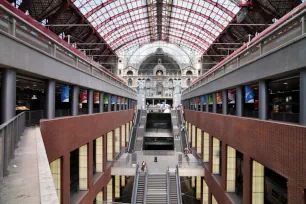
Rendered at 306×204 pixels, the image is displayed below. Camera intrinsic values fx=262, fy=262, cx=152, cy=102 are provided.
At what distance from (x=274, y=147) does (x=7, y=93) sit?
384 inches

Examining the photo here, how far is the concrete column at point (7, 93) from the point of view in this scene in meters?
9.16

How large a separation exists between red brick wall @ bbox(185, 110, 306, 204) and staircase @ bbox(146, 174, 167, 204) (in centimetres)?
701

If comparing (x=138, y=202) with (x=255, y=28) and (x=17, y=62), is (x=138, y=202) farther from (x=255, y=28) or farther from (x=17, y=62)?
(x=255, y=28)

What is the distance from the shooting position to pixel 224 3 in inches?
1766

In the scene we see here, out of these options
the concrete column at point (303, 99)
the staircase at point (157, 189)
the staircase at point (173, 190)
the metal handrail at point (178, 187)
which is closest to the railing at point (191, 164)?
the metal handrail at point (178, 187)

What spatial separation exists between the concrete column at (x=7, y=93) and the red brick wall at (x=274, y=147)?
955 cm

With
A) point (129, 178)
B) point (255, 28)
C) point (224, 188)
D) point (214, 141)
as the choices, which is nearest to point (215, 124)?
point (214, 141)

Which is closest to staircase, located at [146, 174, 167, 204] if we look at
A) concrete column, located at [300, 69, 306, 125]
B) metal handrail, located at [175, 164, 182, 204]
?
metal handrail, located at [175, 164, 182, 204]

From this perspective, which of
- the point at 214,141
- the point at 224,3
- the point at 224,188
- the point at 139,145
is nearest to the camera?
the point at 224,188

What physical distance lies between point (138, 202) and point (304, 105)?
16.5m

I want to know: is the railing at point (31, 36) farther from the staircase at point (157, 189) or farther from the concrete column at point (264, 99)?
the staircase at point (157, 189)

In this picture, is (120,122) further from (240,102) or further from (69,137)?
(69,137)

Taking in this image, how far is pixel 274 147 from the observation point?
9539mm

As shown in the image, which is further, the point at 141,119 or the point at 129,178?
the point at 141,119
